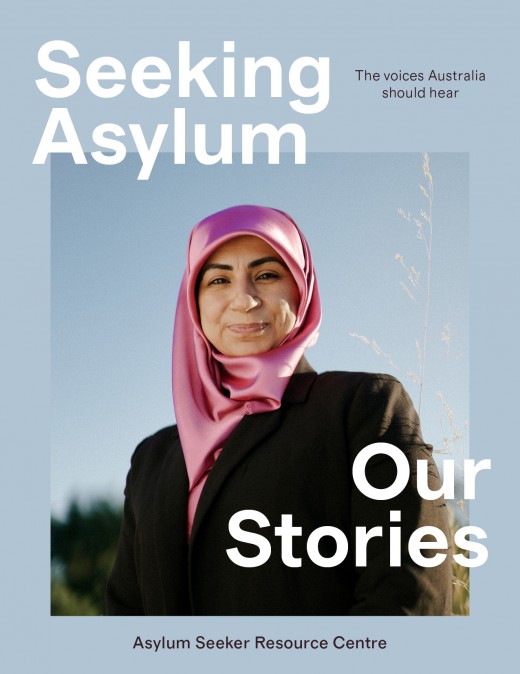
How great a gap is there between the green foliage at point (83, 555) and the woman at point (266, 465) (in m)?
1.08

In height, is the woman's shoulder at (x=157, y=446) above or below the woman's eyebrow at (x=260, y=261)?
below

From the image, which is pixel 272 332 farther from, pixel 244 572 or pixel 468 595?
pixel 468 595

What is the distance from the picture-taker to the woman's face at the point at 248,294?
11.6 feet

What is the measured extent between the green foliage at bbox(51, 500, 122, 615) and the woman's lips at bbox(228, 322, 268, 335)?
1.79m

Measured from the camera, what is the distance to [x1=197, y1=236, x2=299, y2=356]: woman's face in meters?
3.53

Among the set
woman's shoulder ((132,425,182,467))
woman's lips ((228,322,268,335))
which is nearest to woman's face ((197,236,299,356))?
woman's lips ((228,322,268,335))

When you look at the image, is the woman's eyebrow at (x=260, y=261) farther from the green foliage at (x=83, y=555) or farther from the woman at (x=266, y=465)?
the green foliage at (x=83, y=555)

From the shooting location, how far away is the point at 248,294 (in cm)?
349

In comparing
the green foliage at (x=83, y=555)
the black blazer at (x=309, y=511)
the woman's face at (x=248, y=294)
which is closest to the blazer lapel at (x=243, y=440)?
the black blazer at (x=309, y=511)

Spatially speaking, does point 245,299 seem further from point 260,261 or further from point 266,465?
point 266,465

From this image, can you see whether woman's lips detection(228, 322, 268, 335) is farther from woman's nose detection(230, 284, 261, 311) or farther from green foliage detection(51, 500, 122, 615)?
green foliage detection(51, 500, 122, 615)

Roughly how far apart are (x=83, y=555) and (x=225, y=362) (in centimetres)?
196

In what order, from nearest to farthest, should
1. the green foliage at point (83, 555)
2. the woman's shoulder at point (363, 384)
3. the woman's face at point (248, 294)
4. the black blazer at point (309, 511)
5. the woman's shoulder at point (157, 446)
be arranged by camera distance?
the black blazer at point (309, 511)
the woman's shoulder at point (363, 384)
the woman's face at point (248, 294)
the woman's shoulder at point (157, 446)
the green foliage at point (83, 555)

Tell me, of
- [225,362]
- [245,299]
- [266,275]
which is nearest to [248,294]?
[245,299]
